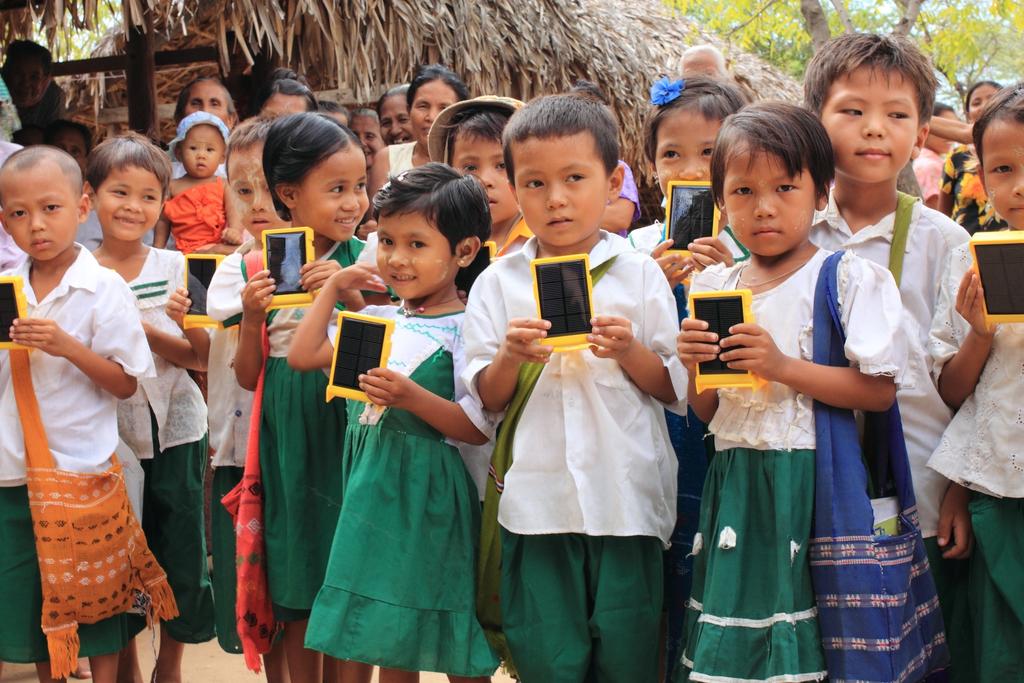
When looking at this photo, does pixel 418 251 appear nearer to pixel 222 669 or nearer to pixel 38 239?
pixel 38 239

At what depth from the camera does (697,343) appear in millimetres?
2414

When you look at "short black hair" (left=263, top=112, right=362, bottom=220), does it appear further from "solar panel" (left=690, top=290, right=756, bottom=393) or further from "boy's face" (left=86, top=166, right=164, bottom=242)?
"solar panel" (left=690, top=290, right=756, bottom=393)

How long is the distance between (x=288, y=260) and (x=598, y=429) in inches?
41.9

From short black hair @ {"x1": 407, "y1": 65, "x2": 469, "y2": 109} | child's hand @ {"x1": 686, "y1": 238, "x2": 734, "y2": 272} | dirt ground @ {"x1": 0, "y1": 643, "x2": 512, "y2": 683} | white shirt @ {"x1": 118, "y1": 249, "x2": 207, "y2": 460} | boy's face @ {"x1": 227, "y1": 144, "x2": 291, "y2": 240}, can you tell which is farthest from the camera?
short black hair @ {"x1": 407, "y1": 65, "x2": 469, "y2": 109}

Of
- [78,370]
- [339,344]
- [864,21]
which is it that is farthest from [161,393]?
[864,21]

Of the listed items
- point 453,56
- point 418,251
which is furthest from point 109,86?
point 418,251

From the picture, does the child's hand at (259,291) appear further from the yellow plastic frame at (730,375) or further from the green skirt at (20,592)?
the yellow plastic frame at (730,375)

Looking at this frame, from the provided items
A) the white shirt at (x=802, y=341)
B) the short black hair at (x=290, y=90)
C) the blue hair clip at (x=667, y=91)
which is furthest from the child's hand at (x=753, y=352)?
the short black hair at (x=290, y=90)

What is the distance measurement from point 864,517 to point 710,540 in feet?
1.17

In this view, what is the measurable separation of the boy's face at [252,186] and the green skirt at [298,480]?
2.16ft

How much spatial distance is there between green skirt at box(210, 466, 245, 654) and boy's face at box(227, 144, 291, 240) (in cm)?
81

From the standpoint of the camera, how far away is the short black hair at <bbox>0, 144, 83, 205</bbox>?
3488mm

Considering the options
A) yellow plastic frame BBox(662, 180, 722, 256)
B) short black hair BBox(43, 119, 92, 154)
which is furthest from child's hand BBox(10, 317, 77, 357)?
short black hair BBox(43, 119, 92, 154)

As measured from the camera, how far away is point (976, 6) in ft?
33.6
